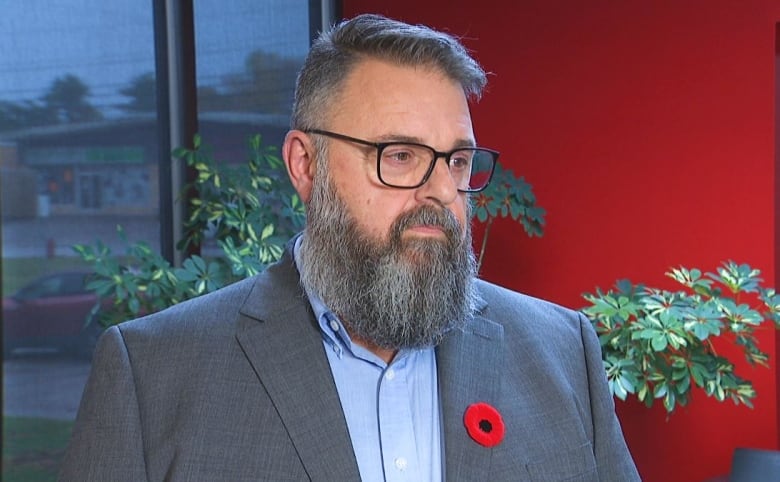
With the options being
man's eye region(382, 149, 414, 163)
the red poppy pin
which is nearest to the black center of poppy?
the red poppy pin

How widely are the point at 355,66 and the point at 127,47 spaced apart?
1.96 metres

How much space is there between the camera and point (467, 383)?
50.6 inches

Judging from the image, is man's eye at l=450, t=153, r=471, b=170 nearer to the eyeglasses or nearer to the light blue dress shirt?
the eyeglasses

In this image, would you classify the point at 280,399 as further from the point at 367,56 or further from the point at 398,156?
the point at 367,56

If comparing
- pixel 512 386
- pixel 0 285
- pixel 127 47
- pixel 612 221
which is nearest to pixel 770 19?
A: pixel 612 221

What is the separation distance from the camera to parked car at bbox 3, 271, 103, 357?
104 inches

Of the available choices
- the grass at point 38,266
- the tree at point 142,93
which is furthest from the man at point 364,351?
the tree at point 142,93

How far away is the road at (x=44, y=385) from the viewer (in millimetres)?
2639

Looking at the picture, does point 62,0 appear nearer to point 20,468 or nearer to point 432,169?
point 20,468

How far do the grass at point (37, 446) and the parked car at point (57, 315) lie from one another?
8.4 inches

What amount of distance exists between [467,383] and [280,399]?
26 centimetres

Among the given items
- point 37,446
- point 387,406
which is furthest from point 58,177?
point 387,406

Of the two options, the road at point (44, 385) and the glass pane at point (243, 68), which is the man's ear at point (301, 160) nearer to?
the road at point (44, 385)

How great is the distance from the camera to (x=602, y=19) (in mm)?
3691
